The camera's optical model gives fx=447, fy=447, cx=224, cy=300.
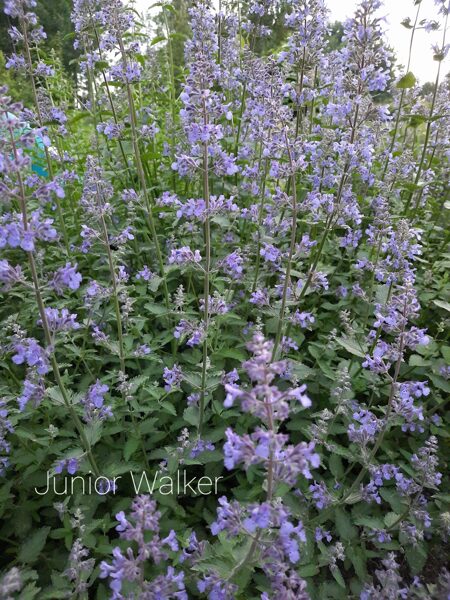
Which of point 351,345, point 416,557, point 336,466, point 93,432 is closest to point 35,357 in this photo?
point 93,432

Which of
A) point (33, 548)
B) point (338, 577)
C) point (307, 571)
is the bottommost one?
point (338, 577)

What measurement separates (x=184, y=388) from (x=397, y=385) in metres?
2.19

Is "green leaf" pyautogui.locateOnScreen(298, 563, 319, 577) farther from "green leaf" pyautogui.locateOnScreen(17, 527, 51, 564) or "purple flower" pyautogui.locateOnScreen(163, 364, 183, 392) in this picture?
"green leaf" pyautogui.locateOnScreen(17, 527, 51, 564)

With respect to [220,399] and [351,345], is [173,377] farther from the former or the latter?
[351,345]

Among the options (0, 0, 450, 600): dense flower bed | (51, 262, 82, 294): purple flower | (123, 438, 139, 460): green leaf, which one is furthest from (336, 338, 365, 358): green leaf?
(51, 262, 82, 294): purple flower

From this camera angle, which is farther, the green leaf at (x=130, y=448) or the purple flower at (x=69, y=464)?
the green leaf at (x=130, y=448)

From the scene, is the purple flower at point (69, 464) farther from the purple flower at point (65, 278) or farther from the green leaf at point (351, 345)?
the green leaf at point (351, 345)

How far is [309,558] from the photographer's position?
333 cm

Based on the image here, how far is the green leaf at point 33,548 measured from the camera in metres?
3.16

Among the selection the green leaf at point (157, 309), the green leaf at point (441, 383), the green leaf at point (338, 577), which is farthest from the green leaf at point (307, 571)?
the green leaf at point (157, 309)

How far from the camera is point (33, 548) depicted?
126 inches

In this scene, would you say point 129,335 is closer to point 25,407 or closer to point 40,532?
point 25,407

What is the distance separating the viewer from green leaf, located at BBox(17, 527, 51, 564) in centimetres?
316

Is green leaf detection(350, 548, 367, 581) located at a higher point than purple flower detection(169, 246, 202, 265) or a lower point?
lower
